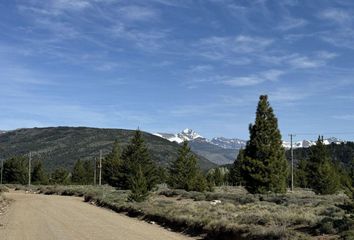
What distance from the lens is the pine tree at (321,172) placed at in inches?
2355

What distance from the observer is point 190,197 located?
5603 cm

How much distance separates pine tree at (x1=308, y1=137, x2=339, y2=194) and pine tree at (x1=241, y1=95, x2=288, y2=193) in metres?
14.2

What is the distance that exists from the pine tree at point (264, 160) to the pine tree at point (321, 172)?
1420cm

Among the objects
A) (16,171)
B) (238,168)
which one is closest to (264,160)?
(238,168)

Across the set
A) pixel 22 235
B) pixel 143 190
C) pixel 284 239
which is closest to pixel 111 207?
pixel 143 190

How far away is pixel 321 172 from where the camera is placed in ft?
198

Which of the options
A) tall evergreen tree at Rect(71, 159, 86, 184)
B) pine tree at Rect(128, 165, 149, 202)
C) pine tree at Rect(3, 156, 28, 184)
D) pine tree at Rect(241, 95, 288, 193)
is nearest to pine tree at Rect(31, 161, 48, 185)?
pine tree at Rect(3, 156, 28, 184)

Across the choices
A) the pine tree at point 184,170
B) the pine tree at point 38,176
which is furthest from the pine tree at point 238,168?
the pine tree at point 38,176

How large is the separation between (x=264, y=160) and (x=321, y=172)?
1665 centimetres

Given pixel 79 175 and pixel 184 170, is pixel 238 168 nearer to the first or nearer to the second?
pixel 184 170

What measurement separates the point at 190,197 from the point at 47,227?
32.0m

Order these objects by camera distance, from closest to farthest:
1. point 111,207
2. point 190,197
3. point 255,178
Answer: point 111,207, point 255,178, point 190,197

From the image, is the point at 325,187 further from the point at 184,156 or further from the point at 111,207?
the point at 111,207

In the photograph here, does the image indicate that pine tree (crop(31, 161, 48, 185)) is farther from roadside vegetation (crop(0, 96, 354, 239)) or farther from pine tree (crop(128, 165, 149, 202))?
pine tree (crop(128, 165, 149, 202))
